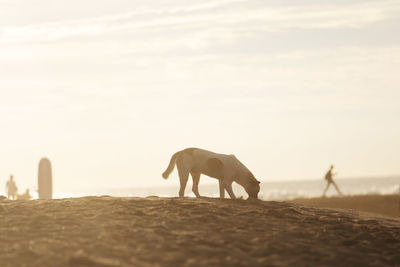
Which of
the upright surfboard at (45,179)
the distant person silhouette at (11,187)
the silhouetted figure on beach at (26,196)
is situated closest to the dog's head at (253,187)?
the upright surfboard at (45,179)

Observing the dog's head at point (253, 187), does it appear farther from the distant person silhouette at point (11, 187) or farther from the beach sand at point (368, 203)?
the distant person silhouette at point (11, 187)

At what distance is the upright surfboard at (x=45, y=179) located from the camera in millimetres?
37969

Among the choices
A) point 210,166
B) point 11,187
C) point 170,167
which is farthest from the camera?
point 11,187

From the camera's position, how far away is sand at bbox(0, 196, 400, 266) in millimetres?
12688

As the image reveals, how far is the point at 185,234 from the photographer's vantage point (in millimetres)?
14227

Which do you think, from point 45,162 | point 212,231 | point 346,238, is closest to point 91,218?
point 212,231

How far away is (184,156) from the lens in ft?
64.9

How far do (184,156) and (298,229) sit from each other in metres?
5.15

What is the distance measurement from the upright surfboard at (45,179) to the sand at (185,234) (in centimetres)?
1961

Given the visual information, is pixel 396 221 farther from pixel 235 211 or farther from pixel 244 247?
pixel 244 247

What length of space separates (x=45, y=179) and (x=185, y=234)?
82.4 feet

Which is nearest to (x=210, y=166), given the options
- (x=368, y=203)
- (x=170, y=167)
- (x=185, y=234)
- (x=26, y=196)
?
(x=170, y=167)

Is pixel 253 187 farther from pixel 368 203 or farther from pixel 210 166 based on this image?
pixel 368 203

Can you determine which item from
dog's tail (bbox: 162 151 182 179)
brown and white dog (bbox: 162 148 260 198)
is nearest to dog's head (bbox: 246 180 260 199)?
brown and white dog (bbox: 162 148 260 198)
